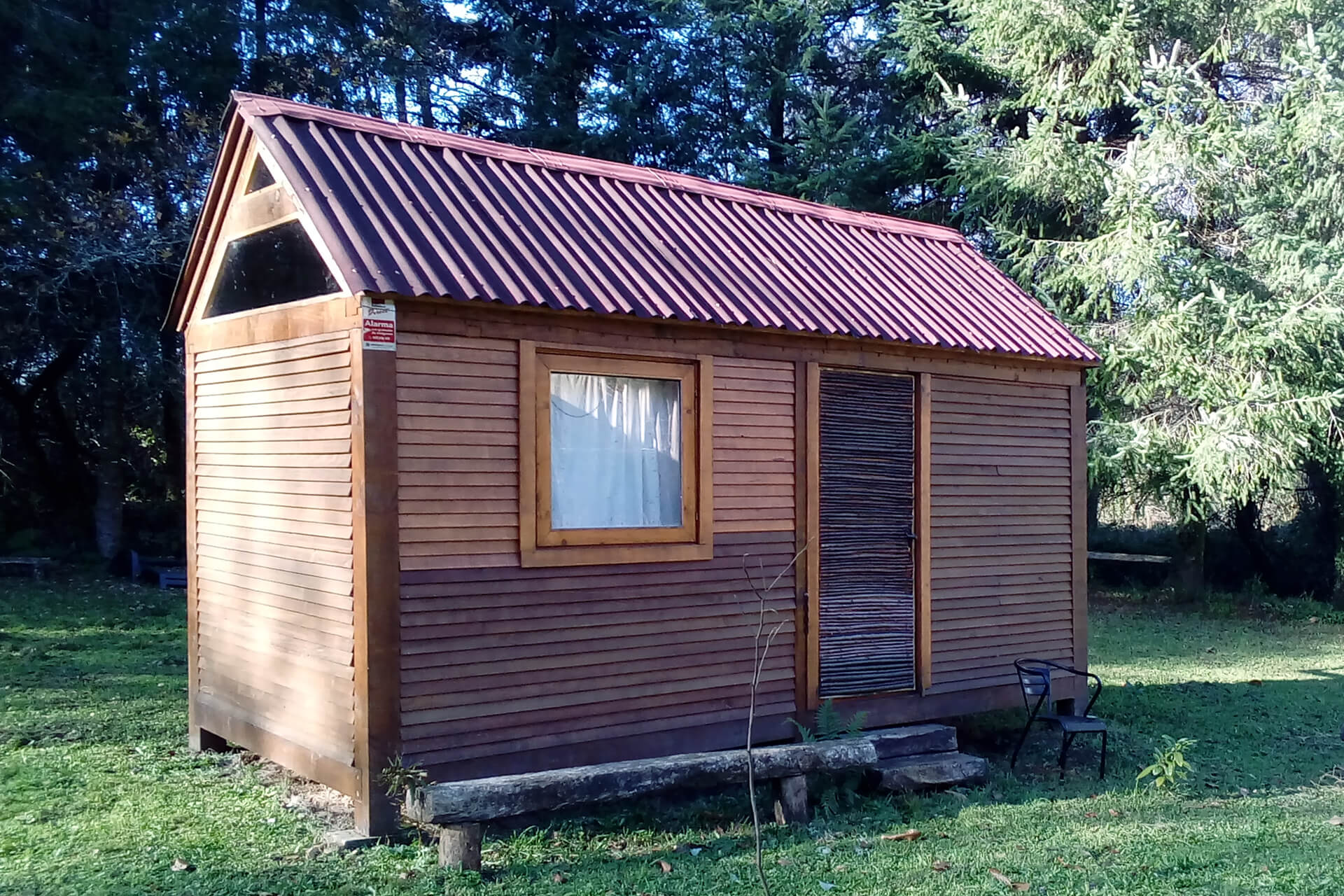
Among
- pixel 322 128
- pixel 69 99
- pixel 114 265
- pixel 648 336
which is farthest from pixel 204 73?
pixel 648 336

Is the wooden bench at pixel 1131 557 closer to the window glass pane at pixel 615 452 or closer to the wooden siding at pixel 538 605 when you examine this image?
the wooden siding at pixel 538 605

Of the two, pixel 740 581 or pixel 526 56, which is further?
pixel 526 56

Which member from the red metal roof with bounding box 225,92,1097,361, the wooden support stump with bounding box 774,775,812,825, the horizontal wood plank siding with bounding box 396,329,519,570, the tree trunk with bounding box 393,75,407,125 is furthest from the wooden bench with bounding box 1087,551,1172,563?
the horizontal wood plank siding with bounding box 396,329,519,570

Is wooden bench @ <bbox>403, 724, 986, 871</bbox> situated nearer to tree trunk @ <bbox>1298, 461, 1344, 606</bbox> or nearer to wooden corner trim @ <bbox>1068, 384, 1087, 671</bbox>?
wooden corner trim @ <bbox>1068, 384, 1087, 671</bbox>

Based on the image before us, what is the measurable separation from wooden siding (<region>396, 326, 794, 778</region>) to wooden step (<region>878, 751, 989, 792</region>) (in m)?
0.81

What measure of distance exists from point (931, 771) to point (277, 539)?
434 cm

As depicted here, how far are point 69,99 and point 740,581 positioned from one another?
13.4 meters

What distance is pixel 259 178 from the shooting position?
722 cm

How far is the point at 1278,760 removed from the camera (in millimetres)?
8336

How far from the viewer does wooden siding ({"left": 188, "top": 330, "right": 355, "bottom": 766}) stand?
6.17m

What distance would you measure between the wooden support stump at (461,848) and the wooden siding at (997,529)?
403 centimetres

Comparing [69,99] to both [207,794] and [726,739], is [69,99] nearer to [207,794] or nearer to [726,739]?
[207,794]

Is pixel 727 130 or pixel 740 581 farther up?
pixel 727 130

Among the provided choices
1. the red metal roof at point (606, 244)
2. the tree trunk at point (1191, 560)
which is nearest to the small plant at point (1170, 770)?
the red metal roof at point (606, 244)
